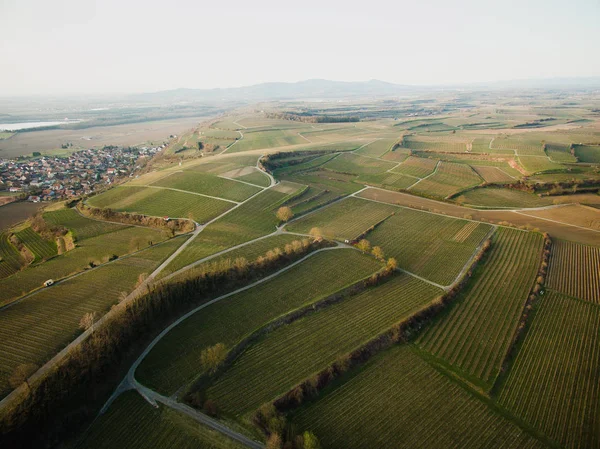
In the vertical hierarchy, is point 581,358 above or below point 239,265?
below

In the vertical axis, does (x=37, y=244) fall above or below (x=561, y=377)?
above

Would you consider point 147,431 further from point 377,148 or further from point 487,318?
point 377,148

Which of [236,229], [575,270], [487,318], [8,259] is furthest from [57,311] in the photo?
[575,270]

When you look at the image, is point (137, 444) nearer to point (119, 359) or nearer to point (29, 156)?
point (119, 359)

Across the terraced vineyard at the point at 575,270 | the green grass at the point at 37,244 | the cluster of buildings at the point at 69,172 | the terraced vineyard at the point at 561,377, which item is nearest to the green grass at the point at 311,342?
the terraced vineyard at the point at 561,377

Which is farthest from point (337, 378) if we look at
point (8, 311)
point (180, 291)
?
point (8, 311)

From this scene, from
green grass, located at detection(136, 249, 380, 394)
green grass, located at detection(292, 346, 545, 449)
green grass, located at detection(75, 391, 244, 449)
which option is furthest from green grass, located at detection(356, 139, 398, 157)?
green grass, located at detection(75, 391, 244, 449)

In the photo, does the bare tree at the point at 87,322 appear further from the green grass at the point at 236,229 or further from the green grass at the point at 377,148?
the green grass at the point at 377,148
